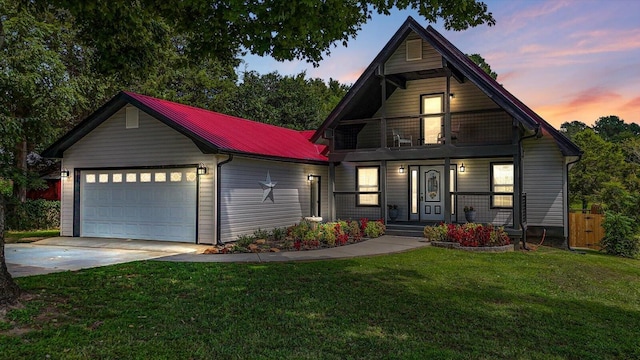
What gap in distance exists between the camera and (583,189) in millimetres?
25391

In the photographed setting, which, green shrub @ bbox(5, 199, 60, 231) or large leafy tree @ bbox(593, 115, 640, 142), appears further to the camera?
large leafy tree @ bbox(593, 115, 640, 142)

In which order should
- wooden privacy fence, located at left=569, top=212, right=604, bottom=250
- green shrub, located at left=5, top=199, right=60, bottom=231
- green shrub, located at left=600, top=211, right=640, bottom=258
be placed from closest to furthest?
green shrub, located at left=600, top=211, right=640, bottom=258
wooden privacy fence, located at left=569, top=212, right=604, bottom=250
green shrub, located at left=5, top=199, right=60, bottom=231

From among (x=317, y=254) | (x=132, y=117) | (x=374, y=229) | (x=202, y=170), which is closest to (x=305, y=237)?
(x=317, y=254)

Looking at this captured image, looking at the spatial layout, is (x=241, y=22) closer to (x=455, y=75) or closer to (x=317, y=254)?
(x=317, y=254)

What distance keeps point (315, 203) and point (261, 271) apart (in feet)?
31.4

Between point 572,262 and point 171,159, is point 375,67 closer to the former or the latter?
point 171,159

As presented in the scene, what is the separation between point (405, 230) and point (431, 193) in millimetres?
2955

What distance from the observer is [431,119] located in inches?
658

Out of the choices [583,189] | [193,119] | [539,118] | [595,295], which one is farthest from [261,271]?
[583,189]

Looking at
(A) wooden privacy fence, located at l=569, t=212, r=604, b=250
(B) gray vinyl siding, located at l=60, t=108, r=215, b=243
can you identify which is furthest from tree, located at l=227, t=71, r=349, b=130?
(A) wooden privacy fence, located at l=569, t=212, r=604, b=250

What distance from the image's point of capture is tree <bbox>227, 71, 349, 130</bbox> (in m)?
30.6

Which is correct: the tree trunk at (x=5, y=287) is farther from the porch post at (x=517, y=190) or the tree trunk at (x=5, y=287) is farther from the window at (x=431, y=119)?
the window at (x=431, y=119)

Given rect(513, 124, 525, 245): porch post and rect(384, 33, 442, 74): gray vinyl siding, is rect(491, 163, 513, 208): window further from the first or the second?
rect(384, 33, 442, 74): gray vinyl siding

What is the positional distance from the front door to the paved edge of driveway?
3939 millimetres
